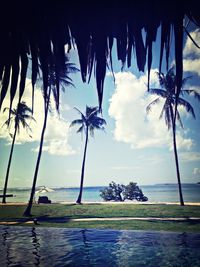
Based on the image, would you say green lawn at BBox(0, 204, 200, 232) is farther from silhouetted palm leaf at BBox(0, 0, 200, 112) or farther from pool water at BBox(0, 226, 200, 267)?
silhouetted palm leaf at BBox(0, 0, 200, 112)

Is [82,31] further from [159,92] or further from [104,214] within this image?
[159,92]

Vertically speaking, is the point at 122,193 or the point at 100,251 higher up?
the point at 122,193

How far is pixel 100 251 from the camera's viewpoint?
195 inches

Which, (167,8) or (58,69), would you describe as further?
(58,69)

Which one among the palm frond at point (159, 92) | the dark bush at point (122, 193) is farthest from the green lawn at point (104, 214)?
the dark bush at point (122, 193)

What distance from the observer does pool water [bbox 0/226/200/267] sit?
433 cm

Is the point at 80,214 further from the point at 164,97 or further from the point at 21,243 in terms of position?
the point at 21,243

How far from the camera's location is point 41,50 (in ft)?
4.64

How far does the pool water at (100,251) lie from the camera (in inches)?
170

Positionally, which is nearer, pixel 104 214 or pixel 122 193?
pixel 104 214

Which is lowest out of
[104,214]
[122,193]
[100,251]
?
[104,214]

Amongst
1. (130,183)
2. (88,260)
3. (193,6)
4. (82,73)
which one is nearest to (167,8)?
(193,6)

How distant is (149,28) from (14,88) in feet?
2.21

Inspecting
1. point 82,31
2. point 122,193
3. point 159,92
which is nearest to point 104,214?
point 159,92
